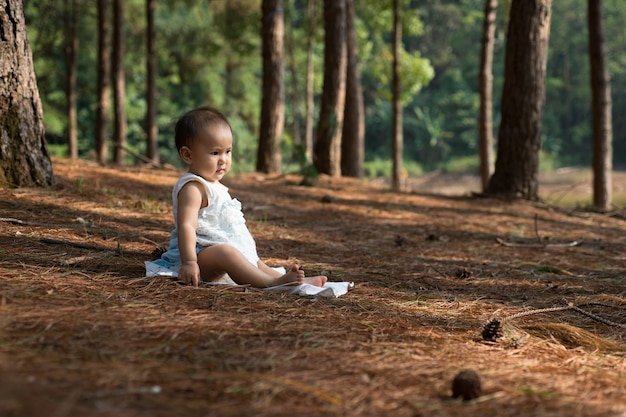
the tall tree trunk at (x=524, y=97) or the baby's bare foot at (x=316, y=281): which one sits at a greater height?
the tall tree trunk at (x=524, y=97)

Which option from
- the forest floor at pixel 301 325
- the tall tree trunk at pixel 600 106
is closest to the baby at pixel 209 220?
the forest floor at pixel 301 325

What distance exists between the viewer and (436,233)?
19.2 ft

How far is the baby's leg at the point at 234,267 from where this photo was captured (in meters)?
3.32

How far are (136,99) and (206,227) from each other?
97.0 feet

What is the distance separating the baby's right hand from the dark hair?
671mm

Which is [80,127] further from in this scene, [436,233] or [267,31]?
[436,233]

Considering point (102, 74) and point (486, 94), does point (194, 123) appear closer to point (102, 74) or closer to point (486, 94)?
point (486, 94)

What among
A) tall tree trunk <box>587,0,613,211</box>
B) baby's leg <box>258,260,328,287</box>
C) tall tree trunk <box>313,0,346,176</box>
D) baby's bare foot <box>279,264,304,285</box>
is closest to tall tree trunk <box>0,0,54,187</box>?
baby's leg <box>258,260,328,287</box>

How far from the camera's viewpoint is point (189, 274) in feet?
10.5

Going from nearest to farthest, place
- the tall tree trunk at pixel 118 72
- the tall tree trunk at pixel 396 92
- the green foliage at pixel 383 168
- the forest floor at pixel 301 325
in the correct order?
the forest floor at pixel 301 325, the tall tree trunk at pixel 118 72, the tall tree trunk at pixel 396 92, the green foliage at pixel 383 168

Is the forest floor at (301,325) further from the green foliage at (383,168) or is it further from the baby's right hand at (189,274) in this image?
the green foliage at (383,168)

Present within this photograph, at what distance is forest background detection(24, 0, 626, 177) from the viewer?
70.1 ft

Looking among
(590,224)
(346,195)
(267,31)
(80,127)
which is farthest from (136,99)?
(590,224)

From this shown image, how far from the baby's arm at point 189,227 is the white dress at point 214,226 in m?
0.04
